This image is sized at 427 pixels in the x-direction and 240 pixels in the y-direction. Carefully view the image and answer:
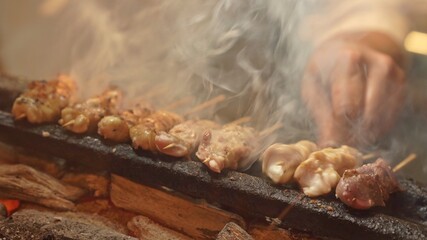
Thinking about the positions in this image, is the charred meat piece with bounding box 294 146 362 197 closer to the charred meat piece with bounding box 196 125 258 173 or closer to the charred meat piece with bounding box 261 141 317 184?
the charred meat piece with bounding box 261 141 317 184

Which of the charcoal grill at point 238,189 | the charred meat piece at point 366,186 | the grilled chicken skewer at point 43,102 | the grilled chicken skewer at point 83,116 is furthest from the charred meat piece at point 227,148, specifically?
the grilled chicken skewer at point 43,102

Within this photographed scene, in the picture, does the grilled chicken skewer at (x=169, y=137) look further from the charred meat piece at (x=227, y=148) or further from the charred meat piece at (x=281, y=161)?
the charred meat piece at (x=281, y=161)

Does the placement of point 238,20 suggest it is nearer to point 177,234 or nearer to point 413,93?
point 413,93

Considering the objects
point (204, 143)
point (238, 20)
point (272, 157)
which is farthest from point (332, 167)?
point (238, 20)

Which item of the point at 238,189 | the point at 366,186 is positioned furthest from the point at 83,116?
the point at 366,186

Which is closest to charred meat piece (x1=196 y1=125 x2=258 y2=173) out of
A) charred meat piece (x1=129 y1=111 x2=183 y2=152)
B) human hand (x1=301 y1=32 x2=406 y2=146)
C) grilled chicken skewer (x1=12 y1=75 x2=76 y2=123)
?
charred meat piece (x1=129 y1=111 x2=183 y2=152)

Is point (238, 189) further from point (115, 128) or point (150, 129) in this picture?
point (115, 128)
